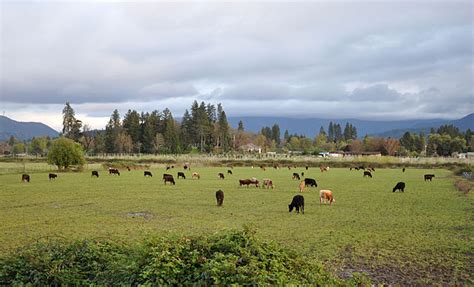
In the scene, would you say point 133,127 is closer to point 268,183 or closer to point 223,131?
point 223,131

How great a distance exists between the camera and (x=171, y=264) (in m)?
5.22

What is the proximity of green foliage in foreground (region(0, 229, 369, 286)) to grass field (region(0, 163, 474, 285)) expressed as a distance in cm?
94

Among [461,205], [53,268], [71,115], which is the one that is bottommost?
[461,205]

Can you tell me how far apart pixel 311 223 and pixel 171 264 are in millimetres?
13995

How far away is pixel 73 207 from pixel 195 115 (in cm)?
10586

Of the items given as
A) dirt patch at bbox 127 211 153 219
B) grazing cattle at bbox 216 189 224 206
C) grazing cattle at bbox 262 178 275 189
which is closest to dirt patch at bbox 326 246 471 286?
dirt patch at bbox 127 211 153 219

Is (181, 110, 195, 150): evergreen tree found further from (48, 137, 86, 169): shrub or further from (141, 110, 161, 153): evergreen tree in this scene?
(48, 137, 86, 169): shrub

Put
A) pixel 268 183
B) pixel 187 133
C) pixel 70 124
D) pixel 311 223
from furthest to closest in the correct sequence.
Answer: pixel 187 133 → pixel 70 124 → pixel 268 183 → pixel 311 223

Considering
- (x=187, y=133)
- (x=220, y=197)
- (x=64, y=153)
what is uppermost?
(x=187, y=133)

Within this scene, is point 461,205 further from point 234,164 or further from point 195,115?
point 195,115

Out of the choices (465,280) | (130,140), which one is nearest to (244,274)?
(465,280)

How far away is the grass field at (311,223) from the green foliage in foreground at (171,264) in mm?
944

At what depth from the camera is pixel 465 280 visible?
10078mm

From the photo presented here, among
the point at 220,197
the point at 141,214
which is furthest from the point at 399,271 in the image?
the point at 220,197
